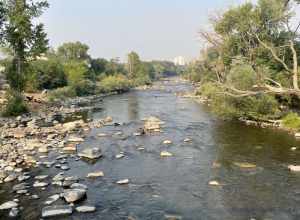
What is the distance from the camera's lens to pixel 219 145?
55.1 ft

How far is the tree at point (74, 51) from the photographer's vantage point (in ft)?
238

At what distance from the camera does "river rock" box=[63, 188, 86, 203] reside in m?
9.75

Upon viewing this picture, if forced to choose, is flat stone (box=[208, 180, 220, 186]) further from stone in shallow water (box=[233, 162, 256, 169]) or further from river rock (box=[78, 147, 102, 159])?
river rock (box=[78, 147, 102, 159])

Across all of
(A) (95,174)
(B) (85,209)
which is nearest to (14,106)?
(A) (95,174)

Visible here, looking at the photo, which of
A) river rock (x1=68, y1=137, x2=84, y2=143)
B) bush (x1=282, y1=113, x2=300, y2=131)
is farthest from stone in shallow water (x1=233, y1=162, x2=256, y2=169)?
river rock (x1=68, y1=137, x2=84, y2=143)

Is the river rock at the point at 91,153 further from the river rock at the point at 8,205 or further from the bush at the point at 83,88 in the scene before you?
the bush at the point at 83,88

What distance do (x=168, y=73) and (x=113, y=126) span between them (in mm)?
128914

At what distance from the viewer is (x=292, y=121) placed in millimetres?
20609

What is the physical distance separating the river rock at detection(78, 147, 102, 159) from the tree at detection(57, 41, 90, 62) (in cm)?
5930

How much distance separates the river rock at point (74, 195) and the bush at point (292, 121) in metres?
14.5

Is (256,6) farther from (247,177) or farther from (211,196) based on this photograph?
(211,196)

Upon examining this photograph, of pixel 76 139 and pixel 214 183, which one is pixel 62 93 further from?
pixel 214 183

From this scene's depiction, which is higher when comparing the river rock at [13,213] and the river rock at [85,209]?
the river rock at [13,213]

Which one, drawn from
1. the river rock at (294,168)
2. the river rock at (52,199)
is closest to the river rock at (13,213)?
the river rock at (52,199)
